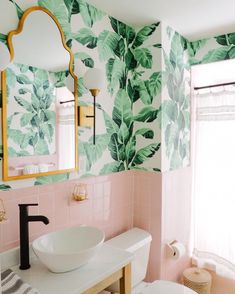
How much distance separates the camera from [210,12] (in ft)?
6.10

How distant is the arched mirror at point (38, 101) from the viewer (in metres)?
1.39

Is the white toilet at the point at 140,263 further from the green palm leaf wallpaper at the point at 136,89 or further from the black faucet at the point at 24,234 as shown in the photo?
the black faucet at the point at 24,234

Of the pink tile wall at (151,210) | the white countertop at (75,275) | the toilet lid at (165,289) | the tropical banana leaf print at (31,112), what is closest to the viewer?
the white countertop at (75,275)

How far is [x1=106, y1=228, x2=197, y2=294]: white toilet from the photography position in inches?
71.1

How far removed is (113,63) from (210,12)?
757mm

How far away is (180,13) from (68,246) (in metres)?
1.71

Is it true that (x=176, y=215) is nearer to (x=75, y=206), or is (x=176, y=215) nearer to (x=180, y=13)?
(x=75, y=206)

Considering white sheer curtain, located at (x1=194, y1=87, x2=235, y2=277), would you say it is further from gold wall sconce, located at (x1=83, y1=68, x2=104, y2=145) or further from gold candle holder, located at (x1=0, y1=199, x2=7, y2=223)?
gold candle holder, located at (x1=0, y1=199, x2=7, y2=223)

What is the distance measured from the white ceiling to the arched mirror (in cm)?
46

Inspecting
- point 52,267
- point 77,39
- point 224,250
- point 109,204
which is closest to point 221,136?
point 224,250

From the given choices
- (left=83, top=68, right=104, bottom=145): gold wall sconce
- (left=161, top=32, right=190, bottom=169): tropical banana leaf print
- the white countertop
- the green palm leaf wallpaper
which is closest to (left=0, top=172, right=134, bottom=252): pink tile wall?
the green palm leaf wallpaper

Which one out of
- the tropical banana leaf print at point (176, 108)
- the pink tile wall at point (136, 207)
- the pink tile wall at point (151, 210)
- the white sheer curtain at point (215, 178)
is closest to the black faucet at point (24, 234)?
the pink tile wall at point (136, 207)

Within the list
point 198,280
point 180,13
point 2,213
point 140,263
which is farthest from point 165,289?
point 180,13

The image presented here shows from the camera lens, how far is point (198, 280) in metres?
2.17
